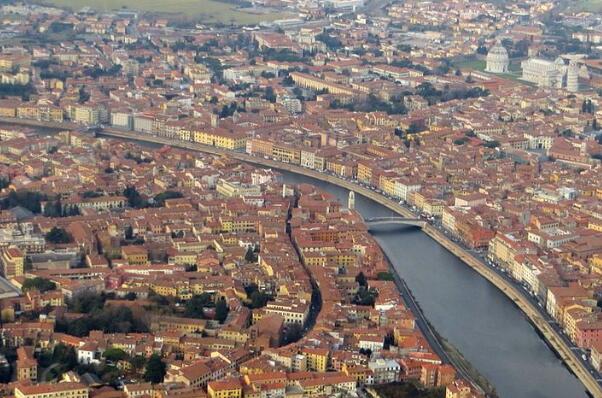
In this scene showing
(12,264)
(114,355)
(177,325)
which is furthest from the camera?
(12,264)

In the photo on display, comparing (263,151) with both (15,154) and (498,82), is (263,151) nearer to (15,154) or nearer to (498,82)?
(15,154)

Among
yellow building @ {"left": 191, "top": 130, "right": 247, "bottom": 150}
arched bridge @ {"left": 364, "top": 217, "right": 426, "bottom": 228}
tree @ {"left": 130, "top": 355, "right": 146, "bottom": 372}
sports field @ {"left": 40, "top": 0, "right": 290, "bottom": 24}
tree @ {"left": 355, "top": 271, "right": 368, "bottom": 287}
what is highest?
tree @ {"left": 130, "top": 355, "right": 146, "bottom": 372}

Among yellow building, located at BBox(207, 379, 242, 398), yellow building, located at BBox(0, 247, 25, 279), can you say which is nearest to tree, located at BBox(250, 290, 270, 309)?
yellow building, located at BBox(207, 379, 242, 398)

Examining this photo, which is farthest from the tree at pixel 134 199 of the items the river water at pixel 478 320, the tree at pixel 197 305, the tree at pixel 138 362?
the tree at pixel 138 362

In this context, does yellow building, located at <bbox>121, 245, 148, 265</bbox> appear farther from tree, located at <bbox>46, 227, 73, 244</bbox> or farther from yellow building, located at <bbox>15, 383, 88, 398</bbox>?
yellow building, located at <bbox>15, 383, 88, 398</bbox>

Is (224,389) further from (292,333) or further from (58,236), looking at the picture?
(58,236)

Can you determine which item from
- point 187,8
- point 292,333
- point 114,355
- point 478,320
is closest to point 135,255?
point 292,333

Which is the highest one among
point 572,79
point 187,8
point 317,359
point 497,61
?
point 317,359

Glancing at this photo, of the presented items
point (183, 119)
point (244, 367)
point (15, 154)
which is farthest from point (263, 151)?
point (244, 367)
